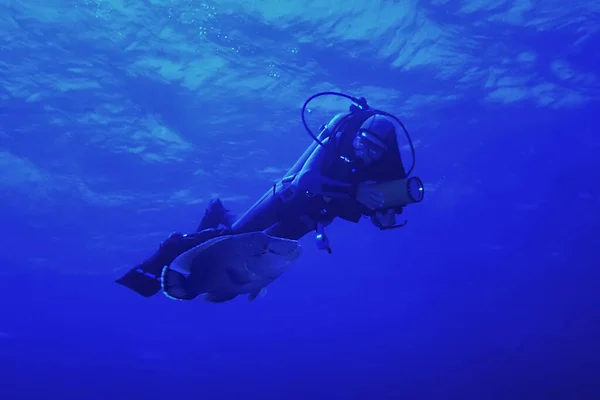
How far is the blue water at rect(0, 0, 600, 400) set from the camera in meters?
13.2

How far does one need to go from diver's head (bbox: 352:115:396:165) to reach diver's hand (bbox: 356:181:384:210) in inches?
13.3

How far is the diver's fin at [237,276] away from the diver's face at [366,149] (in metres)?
2.09

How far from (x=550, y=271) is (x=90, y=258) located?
36.5 meters

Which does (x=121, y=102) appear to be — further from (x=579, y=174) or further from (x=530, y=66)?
(x=579, y=174)

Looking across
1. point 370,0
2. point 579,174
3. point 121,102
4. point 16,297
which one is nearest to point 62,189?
point 121,102

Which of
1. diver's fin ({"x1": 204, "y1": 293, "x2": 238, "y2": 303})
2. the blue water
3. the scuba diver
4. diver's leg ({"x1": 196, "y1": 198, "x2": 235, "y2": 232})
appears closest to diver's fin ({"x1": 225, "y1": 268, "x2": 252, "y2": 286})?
diver's fin ({"x1": 204, "y1": 293, "x2": 238, "y2": 303})

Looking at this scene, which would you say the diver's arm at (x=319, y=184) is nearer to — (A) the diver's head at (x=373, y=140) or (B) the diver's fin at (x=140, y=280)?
(A) the diver's head at (x=373, y=140)

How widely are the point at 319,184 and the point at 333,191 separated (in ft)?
0.62

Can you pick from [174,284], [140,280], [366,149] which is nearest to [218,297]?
[174,284]

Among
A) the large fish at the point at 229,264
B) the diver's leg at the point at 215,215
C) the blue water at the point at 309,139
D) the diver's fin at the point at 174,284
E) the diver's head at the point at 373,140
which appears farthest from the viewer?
the blue water at the point at 309,139

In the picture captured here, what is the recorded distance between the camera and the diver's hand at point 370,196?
5066mm

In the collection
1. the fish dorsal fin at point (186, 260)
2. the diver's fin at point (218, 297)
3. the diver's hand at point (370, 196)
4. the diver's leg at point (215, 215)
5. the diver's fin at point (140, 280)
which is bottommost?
the fish dorsal fin at point (186, 260)

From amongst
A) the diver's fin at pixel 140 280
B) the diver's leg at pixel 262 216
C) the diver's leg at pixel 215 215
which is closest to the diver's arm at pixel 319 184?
the diver's leg at pixel 262 216

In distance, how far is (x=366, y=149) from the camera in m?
5.17
